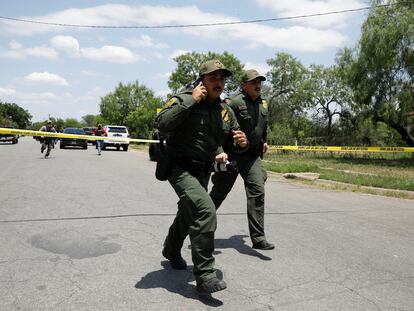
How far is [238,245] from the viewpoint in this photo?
4906 millimetres

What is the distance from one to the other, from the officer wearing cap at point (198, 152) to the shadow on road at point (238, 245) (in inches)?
38.7

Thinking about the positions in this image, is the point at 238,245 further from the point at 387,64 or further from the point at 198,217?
the point at 387,64

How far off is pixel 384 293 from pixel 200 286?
1488mm

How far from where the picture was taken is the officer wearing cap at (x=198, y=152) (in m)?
3.30

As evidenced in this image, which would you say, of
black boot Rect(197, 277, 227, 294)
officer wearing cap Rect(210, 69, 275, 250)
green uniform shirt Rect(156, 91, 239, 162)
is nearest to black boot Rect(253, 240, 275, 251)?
officer wearing cap Rect(210, 69, 275, 250)

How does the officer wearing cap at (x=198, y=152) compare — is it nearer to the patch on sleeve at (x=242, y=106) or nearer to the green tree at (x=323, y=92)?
the patch on sleeve at (x=242, y=106)

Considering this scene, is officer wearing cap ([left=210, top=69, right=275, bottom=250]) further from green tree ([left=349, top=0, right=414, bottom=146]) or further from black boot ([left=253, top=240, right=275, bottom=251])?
green tree ([left=349, top=0, right=414, bottom=146])

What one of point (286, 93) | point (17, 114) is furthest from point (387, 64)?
point (17, 114)

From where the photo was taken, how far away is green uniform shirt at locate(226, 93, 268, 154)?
4.79 m

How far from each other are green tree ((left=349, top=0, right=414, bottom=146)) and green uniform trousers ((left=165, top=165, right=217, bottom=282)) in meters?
20.2

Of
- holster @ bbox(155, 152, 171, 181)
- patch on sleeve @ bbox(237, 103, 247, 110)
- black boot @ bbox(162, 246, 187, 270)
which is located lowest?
black boot @ bbox(162, 246, 187, 270)

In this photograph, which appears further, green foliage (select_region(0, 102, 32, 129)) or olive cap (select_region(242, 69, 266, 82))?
green foliage (select_region(0, 102, 32, 129))

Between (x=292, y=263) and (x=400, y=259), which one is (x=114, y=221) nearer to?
(x=292, y=263)

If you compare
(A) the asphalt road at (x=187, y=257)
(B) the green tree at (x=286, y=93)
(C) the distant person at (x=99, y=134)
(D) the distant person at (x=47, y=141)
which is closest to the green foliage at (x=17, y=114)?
(B) the green tree at (x=286, y=93)
